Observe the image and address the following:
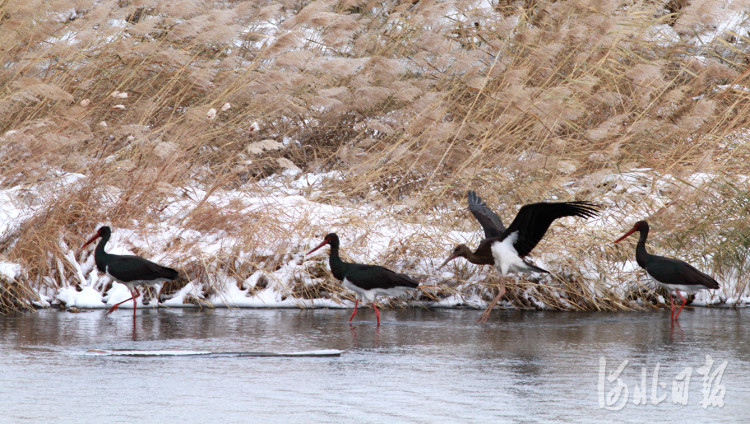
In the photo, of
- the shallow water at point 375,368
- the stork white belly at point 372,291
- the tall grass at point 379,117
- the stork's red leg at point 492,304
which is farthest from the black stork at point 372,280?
the tall grass at point 379,117

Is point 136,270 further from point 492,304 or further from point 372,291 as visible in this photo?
point 492,304

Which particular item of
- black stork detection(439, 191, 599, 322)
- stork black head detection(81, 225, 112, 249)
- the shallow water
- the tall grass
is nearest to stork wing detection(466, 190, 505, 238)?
black stork detection(439, 191, 599, 322)

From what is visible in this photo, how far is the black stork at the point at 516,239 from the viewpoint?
7.40 m

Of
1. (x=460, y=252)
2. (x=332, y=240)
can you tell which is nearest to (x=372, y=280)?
(x=332, y=240)

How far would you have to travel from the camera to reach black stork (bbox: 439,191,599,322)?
7402 mm

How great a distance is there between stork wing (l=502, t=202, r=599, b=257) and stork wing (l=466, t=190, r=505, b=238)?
26 cm

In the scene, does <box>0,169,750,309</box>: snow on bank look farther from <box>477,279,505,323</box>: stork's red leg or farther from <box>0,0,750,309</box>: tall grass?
<box>477,279,505,323</box>: stork's red leg

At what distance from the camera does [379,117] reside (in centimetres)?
1153

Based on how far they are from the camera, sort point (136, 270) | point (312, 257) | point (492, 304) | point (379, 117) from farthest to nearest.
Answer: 1. point (379, 117)
2. point (312, 257)
3. point (492, 304)
4. point (136, 270)

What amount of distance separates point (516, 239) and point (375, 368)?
7.88 ft

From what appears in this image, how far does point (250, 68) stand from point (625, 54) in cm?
430

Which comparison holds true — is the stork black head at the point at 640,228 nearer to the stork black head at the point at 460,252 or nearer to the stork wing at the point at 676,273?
the stork wing at the point at 676,273

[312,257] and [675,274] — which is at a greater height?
[312,257]

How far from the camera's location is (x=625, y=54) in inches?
444
